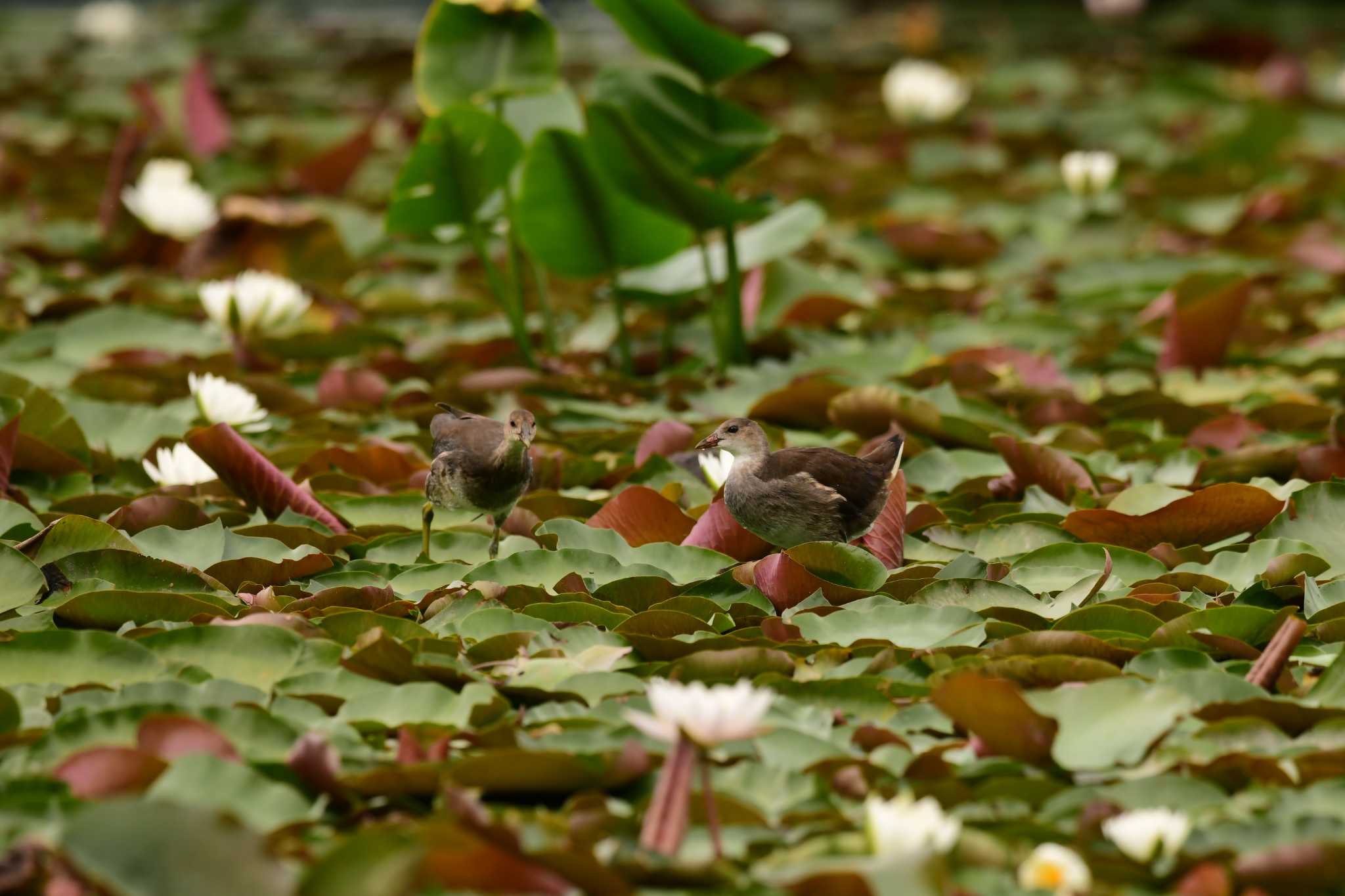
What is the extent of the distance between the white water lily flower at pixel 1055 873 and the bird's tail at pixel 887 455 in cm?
119

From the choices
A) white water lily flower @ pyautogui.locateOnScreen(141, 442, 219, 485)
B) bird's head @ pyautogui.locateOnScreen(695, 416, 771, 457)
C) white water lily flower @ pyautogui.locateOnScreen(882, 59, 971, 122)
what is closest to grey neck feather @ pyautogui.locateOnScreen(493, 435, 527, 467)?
bird's head @ pyautogui.locateOnScreen(695, 416, 771, 457)

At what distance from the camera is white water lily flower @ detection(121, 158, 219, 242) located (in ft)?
15.3

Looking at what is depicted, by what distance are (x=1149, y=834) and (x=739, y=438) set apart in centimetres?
129

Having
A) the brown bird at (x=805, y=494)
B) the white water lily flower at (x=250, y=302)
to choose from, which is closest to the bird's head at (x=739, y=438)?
the brown bird at (x=805, y=494)

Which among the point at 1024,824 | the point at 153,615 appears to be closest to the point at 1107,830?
the point at 1024,824

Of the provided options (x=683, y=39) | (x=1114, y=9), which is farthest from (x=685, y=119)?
(x=1114, y=9)

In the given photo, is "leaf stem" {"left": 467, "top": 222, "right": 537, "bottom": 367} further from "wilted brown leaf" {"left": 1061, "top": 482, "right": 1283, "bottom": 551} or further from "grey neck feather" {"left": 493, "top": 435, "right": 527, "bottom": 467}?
"wilted brown leaf" {"left": 1061, "top": 482, "right": 1283, "bottom": 551}

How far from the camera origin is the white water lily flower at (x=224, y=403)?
10.1ft

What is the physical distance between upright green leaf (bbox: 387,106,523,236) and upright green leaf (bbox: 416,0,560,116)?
0.42 ft

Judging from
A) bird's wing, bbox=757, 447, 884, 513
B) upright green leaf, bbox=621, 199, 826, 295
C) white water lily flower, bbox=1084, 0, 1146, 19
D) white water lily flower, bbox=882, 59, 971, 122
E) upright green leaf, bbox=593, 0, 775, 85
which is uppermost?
upright green leaf, bbox=593, 0, 775, 85

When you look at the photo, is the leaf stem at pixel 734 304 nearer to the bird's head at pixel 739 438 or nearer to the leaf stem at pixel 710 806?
the bird's head at pixel 739 438

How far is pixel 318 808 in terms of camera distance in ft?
5.91

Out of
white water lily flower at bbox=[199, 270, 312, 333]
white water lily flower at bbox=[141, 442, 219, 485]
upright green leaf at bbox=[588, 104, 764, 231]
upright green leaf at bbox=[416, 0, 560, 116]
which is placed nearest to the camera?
white water lily flower at bbox=[141, 442, 219, 485]

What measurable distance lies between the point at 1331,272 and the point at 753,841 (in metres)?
3.80
